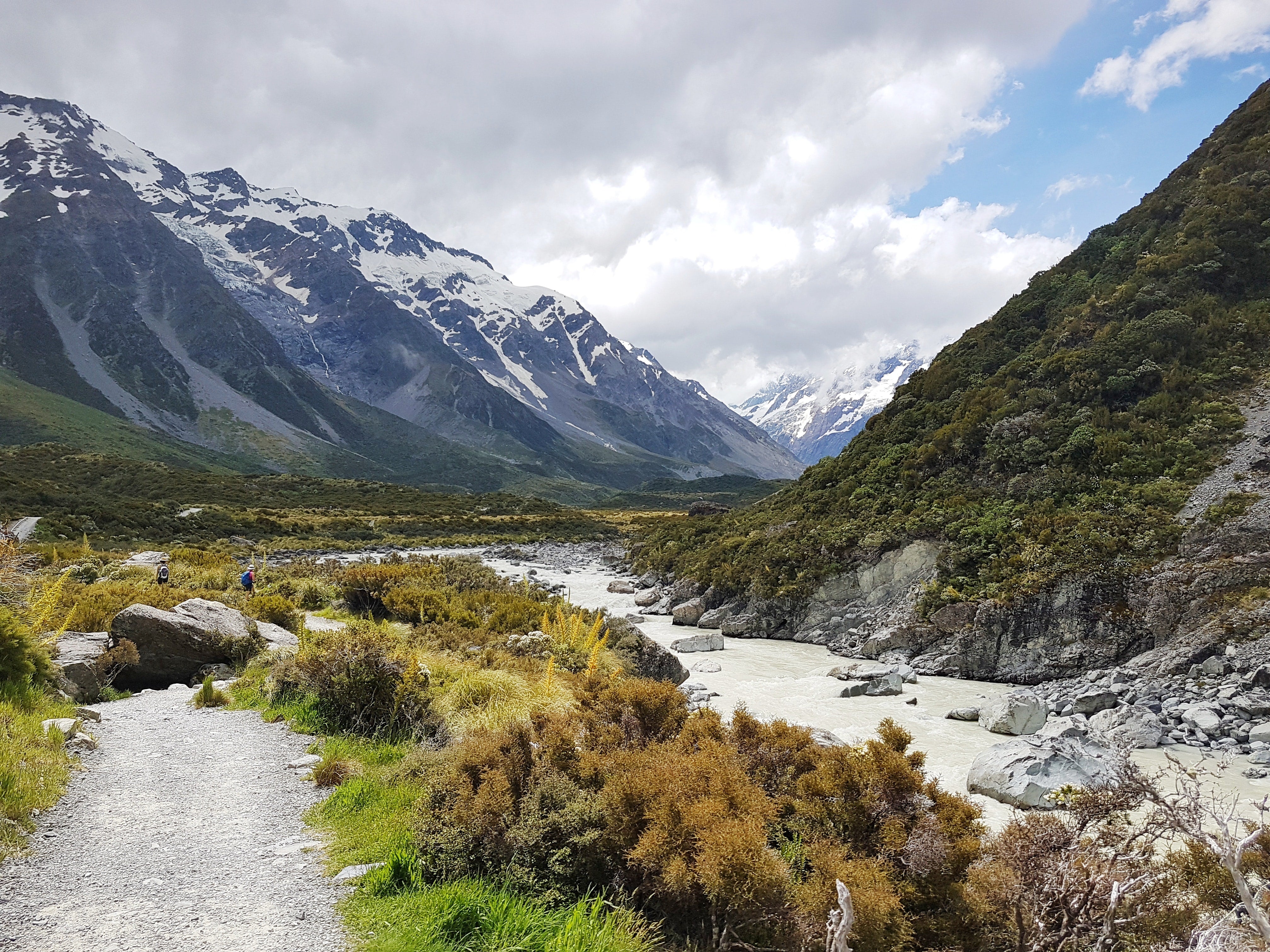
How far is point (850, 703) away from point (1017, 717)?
3.72 metres

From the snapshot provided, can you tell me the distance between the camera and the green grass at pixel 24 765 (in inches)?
232

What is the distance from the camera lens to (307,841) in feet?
21.0

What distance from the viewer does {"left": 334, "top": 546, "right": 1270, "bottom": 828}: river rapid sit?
1080cm

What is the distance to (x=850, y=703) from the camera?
15578 mm

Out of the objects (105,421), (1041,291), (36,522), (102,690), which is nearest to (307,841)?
(102,690)

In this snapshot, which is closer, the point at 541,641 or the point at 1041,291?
the point at 541,641

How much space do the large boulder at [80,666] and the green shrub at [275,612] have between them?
4380 mm

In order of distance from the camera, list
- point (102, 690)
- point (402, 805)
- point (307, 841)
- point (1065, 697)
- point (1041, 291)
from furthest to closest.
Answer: point (1041, 291), point (1065, 697), point (102, 690), point (402, 805), point (307, 841)

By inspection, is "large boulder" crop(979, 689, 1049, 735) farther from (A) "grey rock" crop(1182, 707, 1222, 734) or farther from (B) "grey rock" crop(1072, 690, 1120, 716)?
(A) "grey rock" crop(1182, 707, 1222, 734)

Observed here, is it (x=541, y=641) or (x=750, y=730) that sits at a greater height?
(x=750, y=730)

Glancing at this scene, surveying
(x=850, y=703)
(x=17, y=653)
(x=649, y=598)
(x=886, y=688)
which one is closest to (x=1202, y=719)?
(x=886, y=688)

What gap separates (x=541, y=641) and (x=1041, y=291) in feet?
104

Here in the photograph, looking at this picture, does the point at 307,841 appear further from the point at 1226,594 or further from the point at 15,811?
the point at 1226,594

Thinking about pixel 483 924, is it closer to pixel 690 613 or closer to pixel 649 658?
pixel 649 658
